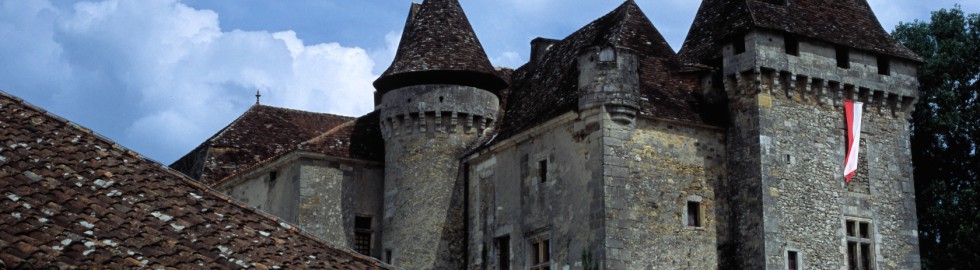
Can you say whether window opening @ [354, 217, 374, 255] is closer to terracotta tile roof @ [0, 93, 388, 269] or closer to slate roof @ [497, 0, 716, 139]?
slate roof @ [497, 0, 716, 139]

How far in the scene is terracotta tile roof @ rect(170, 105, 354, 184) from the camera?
1492 inches

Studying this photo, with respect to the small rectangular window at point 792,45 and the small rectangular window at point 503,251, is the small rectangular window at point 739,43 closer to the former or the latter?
the small rectangular window at point 792,45

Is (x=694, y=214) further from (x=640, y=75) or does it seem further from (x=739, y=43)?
(x=739, y=43)

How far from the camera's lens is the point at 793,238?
2756cm

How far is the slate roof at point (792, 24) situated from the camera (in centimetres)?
2909

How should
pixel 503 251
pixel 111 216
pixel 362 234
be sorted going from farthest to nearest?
pixel 362 234, pixel 503 251, pixel 111 216

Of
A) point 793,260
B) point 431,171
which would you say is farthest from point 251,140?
point 793,260

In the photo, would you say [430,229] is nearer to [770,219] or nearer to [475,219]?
[475,219]

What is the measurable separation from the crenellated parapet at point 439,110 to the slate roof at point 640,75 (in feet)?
2.45

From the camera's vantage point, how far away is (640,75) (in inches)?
1144

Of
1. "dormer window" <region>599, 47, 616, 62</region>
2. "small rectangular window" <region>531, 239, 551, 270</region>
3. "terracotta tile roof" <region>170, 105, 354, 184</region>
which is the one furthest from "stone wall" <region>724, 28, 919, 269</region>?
"terracotta tile roof" <region>170, 105, 354, 184</region>

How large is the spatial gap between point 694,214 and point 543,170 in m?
3.53

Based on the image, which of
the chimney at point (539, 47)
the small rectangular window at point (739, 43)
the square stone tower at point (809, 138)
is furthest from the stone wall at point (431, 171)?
the small rectangular window at point (739, 43)

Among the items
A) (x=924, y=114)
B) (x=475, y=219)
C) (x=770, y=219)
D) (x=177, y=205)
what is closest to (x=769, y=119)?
(x=770, y=219)
